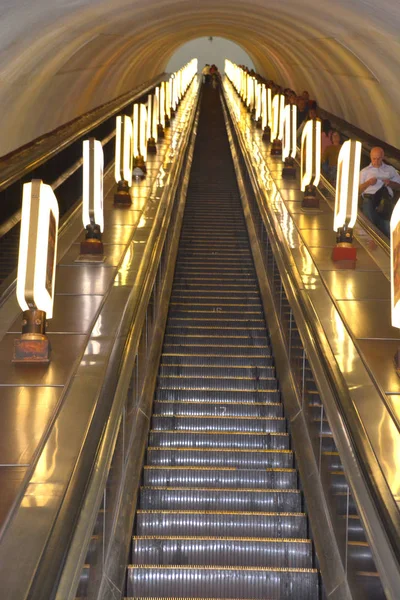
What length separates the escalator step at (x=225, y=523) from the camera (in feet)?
15.2

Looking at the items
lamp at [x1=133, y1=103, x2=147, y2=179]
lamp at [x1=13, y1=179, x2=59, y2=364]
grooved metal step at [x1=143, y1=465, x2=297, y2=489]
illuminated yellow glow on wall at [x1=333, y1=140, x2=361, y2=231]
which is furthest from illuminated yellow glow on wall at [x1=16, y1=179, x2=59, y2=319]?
lamp at [x1=133, y1=103, x2=147, y2=179]

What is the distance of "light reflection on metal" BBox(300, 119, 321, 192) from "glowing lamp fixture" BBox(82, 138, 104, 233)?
9.18ft

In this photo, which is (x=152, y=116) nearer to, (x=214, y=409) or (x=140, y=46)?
(x=140, y=46)

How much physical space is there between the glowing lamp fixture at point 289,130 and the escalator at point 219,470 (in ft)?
13.3

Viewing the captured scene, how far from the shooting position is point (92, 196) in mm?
7309

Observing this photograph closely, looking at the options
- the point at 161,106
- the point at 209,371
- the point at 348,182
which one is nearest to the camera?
the point at 209,371

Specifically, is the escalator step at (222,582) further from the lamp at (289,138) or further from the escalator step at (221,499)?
the lamp at (289,138)

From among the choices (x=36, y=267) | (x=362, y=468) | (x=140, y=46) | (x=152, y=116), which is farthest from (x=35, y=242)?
(x=140, y=46)

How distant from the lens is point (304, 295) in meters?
6.08

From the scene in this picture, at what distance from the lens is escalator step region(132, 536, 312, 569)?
4379mm

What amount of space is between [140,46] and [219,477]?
17.3 metres

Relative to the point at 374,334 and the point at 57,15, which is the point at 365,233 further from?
the point at 57,15

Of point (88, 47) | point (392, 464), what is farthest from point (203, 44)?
point (392, 464)

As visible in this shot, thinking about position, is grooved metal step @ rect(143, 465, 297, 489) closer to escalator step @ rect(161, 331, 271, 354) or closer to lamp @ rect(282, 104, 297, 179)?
escalator step @ rect(161, 331, 271, 354)
